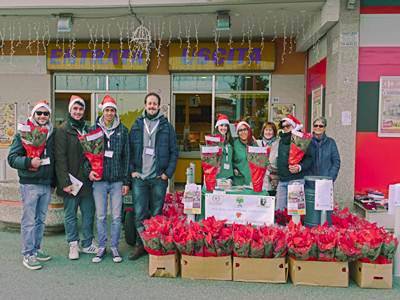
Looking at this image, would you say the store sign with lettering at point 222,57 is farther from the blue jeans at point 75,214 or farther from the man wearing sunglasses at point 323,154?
the blue jeans at point 75,214

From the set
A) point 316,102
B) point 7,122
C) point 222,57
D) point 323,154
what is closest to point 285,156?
point 323,154

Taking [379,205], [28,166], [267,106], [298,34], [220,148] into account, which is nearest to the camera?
[28,166]

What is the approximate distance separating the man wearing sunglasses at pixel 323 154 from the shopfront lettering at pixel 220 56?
12.5 feet

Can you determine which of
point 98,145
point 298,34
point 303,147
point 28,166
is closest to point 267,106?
point 298,34

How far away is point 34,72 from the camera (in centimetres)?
855

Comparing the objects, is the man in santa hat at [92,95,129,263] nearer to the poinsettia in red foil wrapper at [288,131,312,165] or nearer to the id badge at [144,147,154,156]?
the id badge at [144,147,154,156]

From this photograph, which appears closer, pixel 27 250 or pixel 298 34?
pixel 27 250

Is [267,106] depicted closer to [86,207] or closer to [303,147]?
[303,147]

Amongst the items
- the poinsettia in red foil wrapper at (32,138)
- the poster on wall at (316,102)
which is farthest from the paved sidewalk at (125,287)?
the poster on wall at (316,102)

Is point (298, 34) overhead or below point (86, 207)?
overhead

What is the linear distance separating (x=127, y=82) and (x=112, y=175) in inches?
194

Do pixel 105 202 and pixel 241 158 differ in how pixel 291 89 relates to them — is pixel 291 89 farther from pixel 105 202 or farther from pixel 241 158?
pixel 105 202

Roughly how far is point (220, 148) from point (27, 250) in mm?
2213

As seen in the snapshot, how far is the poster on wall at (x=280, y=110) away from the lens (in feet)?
26.6
